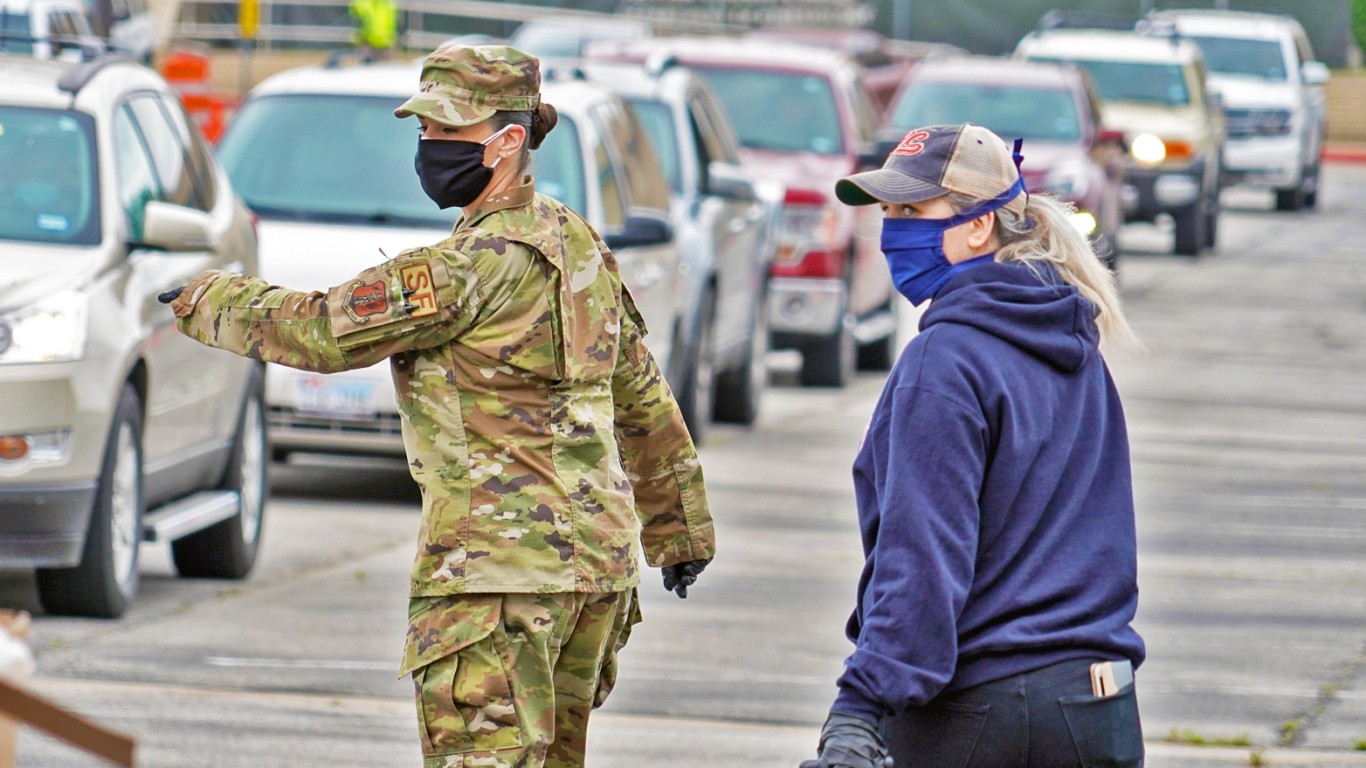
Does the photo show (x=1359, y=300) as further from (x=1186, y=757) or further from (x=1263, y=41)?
(x=1186, y=757)

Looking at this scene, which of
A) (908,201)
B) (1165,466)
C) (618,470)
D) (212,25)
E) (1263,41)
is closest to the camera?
(908,201)

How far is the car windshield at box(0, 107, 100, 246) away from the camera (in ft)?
26.4

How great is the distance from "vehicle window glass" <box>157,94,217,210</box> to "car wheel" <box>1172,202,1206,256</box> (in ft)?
56.6

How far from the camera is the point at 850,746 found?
135 inches

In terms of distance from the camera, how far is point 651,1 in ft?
137

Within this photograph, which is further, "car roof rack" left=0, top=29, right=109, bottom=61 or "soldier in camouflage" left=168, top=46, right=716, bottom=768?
"car roof rack" left=0, top=29, right=109, bottom=61

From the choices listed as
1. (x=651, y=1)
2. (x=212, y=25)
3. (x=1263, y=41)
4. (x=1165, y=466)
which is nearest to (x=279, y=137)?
(x=1165, y=466)

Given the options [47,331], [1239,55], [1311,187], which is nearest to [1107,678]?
[47,331]

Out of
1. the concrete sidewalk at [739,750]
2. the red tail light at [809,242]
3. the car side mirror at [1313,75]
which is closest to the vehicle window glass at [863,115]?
the red tail light at [809,242]

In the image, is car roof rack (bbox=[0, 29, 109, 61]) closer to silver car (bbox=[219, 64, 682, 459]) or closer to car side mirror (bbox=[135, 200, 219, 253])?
car side mirror (bbox=[135, 200, 219, 253])

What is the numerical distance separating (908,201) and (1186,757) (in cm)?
→ 333

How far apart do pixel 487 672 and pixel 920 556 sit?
100 centimetres

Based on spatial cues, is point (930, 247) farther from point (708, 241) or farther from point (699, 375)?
point (708, 241)

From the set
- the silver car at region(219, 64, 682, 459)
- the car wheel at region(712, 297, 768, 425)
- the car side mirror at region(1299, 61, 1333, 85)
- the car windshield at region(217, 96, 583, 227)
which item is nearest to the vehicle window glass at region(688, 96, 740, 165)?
the car wheel at region(712, 297, 768, 425)
